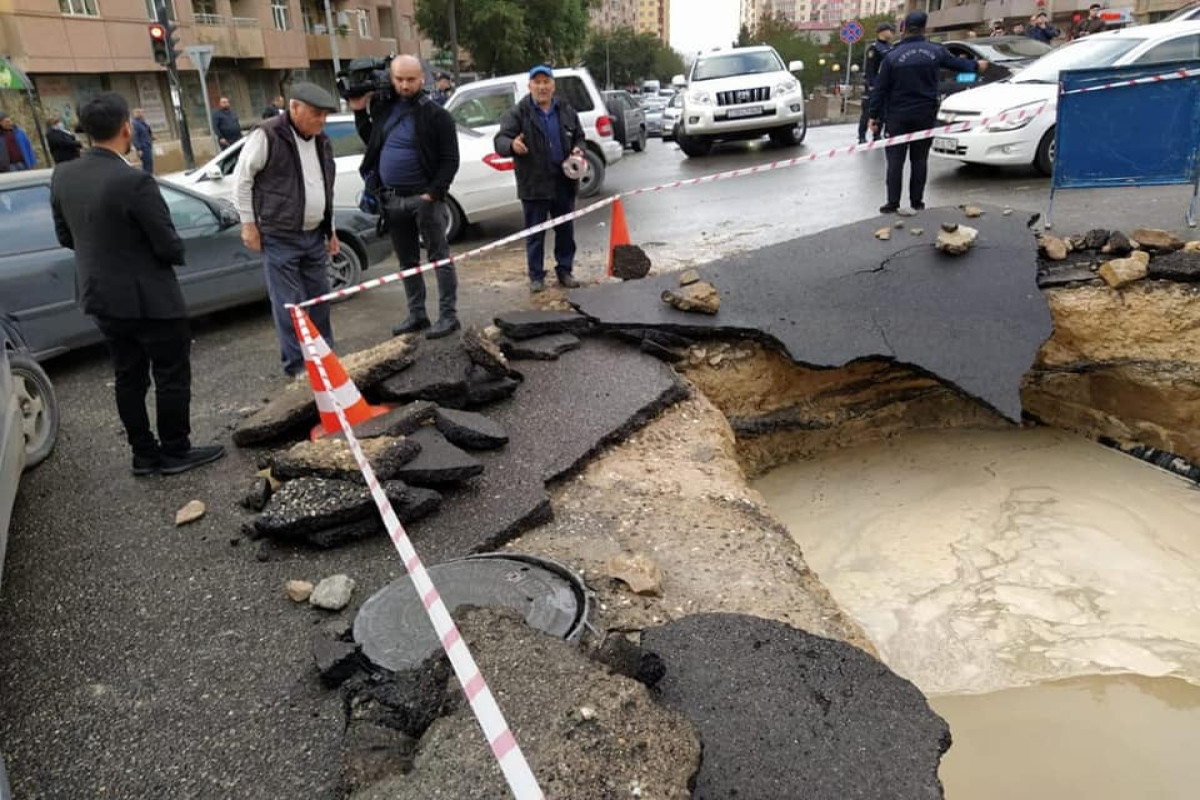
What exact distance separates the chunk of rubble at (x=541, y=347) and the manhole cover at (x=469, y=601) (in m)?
2.20

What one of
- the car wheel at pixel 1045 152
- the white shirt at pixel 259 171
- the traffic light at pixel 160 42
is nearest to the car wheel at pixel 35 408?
the white shirt at pixel 259 171

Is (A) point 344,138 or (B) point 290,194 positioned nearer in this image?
(B) point 290,194

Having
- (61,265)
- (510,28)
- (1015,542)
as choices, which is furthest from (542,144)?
(510,28)

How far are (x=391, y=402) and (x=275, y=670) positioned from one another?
2016mm

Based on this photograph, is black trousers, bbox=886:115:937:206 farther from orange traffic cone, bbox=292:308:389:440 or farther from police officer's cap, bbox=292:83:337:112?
orange traffic cone, bbox=292:308:389:440

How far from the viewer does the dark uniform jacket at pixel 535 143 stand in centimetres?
634

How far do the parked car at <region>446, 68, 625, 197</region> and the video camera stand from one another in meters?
3.89

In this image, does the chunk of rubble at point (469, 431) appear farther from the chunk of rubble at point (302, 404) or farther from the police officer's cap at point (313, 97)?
the police officer's cap at point (313, 97)

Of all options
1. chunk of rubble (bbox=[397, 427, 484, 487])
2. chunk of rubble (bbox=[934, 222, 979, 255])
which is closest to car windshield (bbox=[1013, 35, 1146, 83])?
chunk of rubble (bbox=[934, 222, 979, 255])

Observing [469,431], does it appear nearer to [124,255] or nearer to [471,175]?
[124,255]

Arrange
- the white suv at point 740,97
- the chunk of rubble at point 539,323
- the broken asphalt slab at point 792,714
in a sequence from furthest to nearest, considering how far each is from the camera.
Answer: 1. the white suv at point 740,97
2. the chunk of rubble at point 539,323
3. the broken asphalt slab at point 792,714

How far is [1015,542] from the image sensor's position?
537 cm

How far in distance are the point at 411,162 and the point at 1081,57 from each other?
8928 millimetres

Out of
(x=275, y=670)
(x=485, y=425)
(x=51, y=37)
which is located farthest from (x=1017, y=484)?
(x=51, y=37)
